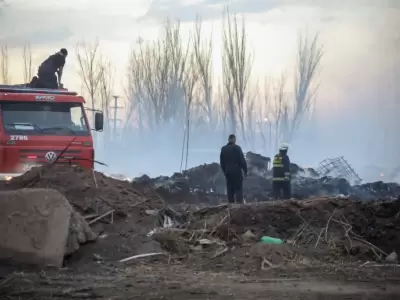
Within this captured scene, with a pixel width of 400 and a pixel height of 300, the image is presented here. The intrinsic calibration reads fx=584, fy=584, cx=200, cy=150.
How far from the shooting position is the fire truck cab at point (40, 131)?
11289 mm

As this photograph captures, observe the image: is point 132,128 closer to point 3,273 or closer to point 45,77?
point 45,77

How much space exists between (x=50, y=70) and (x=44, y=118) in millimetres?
2217

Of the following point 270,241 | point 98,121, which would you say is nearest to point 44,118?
point 98,121

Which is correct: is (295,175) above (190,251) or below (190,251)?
below

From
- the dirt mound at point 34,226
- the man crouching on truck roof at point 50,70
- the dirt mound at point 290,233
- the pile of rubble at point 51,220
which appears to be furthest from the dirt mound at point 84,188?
the man crouching on truck roof at point 50,70

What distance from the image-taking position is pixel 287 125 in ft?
140

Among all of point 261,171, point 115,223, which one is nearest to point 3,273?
point 115,223

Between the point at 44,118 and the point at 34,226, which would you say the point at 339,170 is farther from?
the point at 34,226

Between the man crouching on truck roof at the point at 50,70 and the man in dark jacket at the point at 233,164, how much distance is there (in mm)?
4292

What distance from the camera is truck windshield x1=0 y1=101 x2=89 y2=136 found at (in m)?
11.5

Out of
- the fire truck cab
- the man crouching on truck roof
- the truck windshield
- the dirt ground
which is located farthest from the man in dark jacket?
the dirt ground

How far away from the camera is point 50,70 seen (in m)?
13.6

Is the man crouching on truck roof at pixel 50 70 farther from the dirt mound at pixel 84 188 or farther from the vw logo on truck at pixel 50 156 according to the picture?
the dirt mound at pixel 84 188

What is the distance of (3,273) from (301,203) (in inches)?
196
